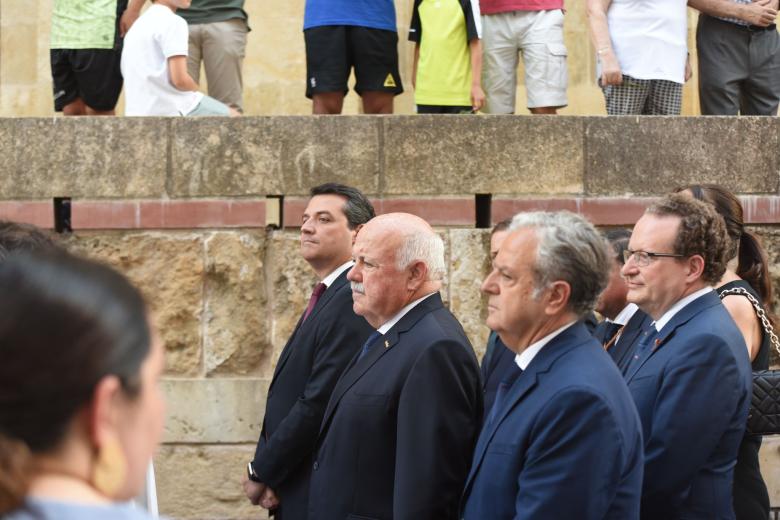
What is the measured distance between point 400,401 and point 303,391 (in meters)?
1.17

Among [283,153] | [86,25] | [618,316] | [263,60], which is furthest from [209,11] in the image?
[618,316]

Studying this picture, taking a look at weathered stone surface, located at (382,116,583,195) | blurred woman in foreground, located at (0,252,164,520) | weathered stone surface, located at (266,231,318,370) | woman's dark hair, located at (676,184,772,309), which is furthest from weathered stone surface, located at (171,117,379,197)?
blurred woman in foreground, located at (0,252,164,520)

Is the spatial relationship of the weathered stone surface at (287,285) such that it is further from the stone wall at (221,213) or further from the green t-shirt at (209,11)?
the green t-shirt at (209,11)

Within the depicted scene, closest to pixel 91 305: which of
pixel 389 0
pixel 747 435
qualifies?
pixel 747 435

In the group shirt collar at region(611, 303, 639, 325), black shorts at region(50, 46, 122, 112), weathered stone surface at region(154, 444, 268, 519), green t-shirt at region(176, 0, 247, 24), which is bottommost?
weathered stone surface at region(154, 444, 268, 519)

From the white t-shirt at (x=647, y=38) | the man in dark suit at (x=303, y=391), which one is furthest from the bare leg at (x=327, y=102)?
the man in dark suit at (x=303, y=391)

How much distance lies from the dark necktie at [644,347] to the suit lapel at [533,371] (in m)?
0.66

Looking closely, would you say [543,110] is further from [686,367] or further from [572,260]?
[572,260]

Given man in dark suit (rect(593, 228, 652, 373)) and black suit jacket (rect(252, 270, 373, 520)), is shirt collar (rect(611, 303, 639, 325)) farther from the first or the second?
black suit jacket (rect(252, 270, 373, 520))

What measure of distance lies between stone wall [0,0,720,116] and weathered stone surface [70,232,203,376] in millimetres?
3944

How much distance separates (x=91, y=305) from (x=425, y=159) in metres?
5.30

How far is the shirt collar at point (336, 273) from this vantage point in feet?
16.6

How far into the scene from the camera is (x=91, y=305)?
1414mm

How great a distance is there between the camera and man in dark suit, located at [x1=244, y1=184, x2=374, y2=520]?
4.69 metres
